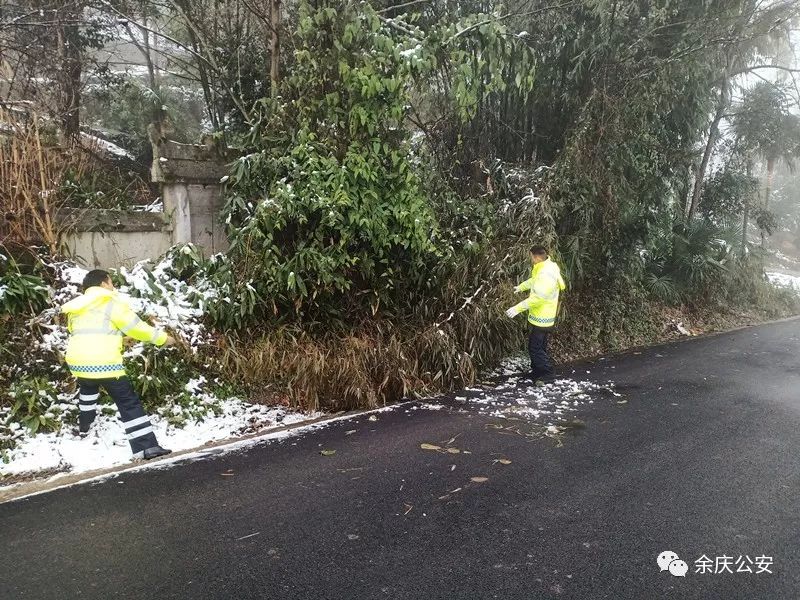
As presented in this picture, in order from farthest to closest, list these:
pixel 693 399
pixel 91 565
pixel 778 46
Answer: pixel 778 46 < pixel 693 399 < pixel 91 565

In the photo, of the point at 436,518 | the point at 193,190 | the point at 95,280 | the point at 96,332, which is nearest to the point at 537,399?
the point at 436,518

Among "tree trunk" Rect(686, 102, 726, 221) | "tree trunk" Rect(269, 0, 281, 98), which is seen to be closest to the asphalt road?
"tree trunk" Rect(269, 0, 281, 98)

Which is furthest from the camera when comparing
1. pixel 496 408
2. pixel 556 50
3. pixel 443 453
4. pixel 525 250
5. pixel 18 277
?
pixel 556 50

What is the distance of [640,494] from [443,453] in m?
1.54

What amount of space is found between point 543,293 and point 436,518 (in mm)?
3905

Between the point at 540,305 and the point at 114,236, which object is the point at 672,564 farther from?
the point at 114,236

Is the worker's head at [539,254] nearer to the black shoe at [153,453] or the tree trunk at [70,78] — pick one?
the black shoe at [153,453]

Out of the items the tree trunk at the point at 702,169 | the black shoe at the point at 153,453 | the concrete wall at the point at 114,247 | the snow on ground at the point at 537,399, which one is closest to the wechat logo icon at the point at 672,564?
the snow on ground at the point at 537,399

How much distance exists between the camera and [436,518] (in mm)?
3627

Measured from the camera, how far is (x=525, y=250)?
26.1 ft

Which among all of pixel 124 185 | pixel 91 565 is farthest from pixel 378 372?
pixel 124 185

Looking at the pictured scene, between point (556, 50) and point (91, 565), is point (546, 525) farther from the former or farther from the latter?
point (556, 50)

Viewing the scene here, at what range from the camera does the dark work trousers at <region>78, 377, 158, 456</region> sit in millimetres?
4492

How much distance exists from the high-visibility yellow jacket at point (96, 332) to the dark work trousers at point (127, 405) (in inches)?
3.0
